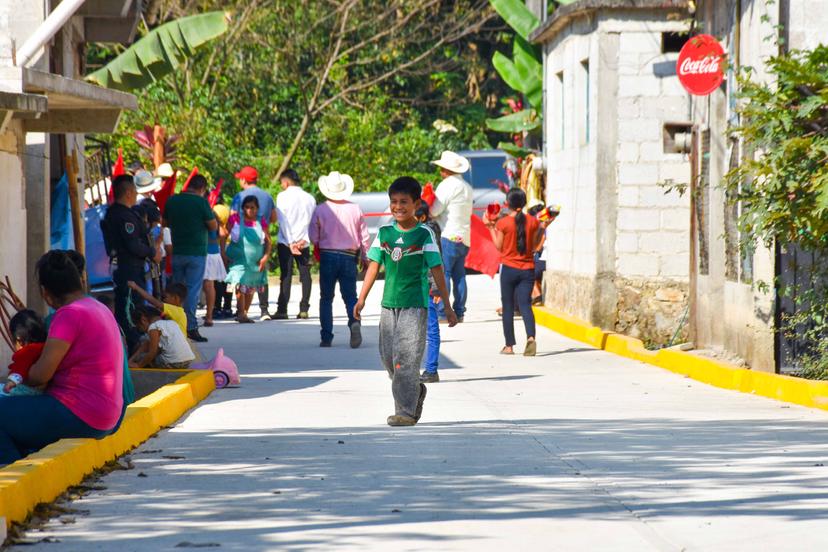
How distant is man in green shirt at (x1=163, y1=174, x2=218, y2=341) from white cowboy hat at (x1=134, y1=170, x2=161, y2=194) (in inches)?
60.1

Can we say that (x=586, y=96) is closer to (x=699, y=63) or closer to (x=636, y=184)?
(x=636, y=184)

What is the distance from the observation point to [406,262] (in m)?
10.7

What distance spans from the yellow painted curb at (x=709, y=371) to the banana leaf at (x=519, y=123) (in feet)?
26.7

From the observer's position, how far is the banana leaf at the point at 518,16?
2692cm

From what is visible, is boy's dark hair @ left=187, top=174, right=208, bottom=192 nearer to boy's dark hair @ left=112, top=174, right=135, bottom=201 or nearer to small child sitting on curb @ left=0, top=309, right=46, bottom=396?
boy's dark hair @ left=112, top=174, right=135, bottom=201

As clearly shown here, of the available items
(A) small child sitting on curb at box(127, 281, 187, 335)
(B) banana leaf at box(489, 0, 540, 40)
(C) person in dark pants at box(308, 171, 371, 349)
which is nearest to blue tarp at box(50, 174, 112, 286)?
(A) small child sitting on curb at box(127, 281, 187, 335)

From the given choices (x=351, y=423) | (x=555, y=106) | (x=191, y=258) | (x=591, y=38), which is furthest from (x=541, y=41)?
(x=351, y=423)

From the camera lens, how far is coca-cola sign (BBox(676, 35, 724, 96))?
596 inches

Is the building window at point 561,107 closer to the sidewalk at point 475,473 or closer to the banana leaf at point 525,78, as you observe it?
the banana leaf at point 525,78

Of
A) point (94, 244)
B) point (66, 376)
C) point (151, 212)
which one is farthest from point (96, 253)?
point (66, 376)

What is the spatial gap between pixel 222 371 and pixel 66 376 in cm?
516

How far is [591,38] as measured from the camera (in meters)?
19.8

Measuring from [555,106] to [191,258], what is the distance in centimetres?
796

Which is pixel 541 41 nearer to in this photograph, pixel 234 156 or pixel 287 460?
pixel 234 156
